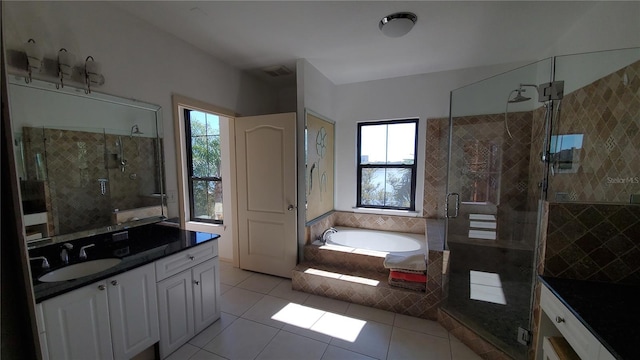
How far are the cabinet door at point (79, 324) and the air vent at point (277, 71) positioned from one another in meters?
2.61

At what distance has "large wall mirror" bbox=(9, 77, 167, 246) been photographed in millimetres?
1479

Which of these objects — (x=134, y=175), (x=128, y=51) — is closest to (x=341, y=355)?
(x=134, y=175)

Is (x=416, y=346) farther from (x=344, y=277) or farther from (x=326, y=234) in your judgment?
(x=326, y=234)

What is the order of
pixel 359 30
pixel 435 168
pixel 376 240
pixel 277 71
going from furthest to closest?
pixel 376 240 < pixel 435 168 < pixel 277 71 < pixel 359 30

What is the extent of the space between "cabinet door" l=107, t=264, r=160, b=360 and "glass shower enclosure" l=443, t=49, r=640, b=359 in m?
2.31

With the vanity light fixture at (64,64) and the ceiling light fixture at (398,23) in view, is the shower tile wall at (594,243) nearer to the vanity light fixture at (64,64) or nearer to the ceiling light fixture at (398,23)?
the ceiling light fixture at (398,23)

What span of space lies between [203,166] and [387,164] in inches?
106

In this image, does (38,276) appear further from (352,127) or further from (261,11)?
(352,127)

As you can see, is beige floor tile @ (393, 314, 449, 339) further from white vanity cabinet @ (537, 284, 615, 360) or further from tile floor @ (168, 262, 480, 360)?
white vanity cabinet @ (537, 284, 615, 360)

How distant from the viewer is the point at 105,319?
1.41 meters

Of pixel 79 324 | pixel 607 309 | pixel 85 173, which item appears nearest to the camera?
pixel 607 309

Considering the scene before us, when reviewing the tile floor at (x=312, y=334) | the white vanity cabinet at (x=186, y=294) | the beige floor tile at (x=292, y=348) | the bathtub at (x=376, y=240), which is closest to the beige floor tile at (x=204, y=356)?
the tile floor at (x=312, y=334)

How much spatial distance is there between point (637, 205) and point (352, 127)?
2829 mm

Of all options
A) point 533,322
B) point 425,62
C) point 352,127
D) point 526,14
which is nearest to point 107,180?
point 352,127
